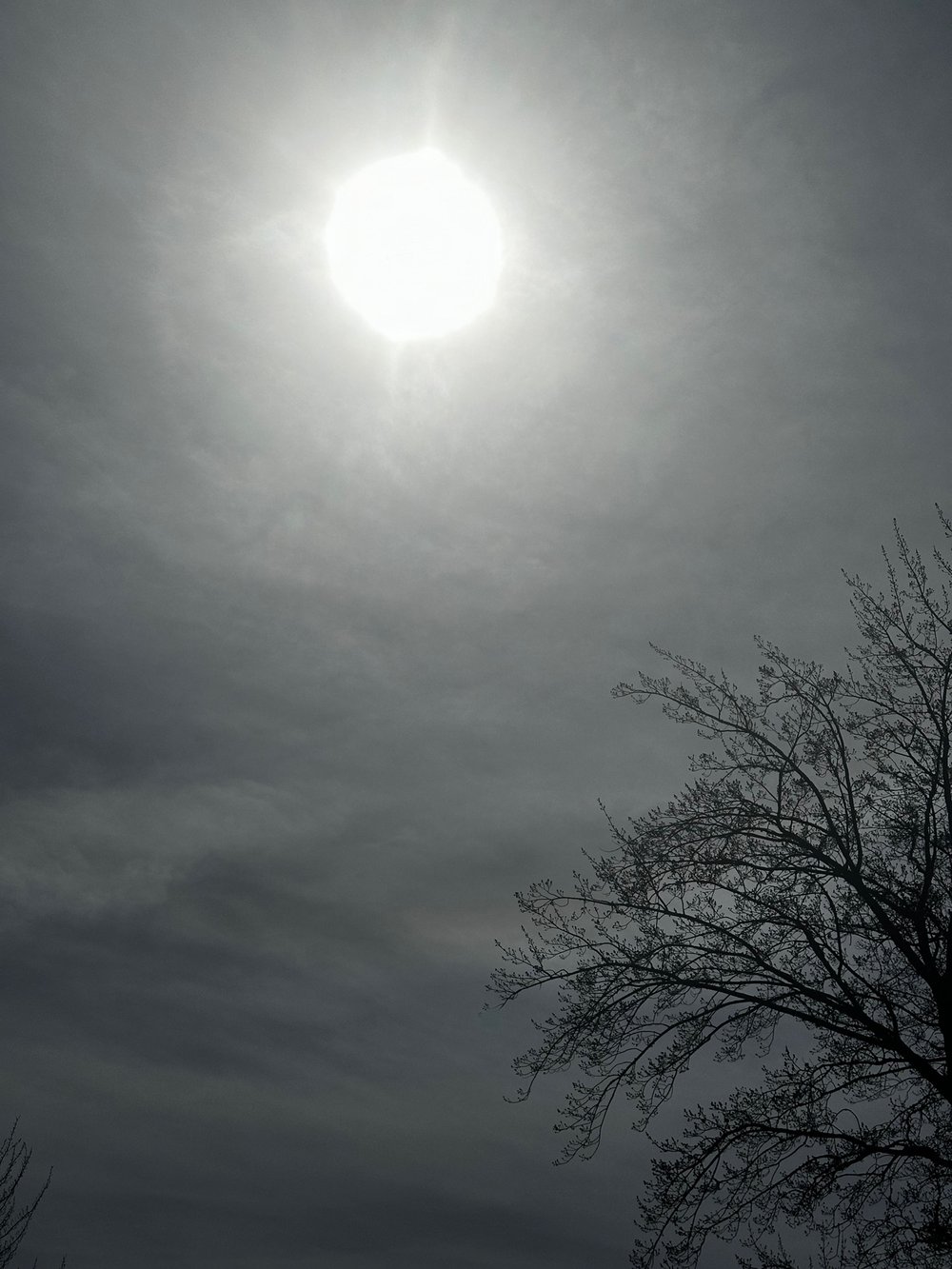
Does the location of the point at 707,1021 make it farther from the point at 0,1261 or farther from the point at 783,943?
the point at 0,1261

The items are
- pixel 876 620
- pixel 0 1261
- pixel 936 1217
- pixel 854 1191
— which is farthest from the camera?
pixel 0 1261

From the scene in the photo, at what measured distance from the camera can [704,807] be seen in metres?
12.6

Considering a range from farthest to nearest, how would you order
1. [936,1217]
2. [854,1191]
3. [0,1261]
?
[0,1261], [854,1191], [936,1217]

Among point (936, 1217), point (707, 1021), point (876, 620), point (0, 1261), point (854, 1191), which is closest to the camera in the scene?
point (936, 1217)

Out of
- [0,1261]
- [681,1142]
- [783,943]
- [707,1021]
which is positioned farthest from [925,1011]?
[0,1261]

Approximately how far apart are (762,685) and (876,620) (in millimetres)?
1919

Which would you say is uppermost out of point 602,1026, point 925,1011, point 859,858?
point 859,858

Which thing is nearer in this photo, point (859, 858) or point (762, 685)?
point (859, 858)

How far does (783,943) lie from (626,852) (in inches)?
96.0

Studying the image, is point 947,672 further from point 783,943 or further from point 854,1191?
point 854,1191

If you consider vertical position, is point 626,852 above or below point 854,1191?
above

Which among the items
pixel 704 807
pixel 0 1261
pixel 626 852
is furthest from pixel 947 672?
pixel 0 1261

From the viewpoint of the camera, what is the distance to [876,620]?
13227 mm

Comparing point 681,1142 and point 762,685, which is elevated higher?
point 762,685
